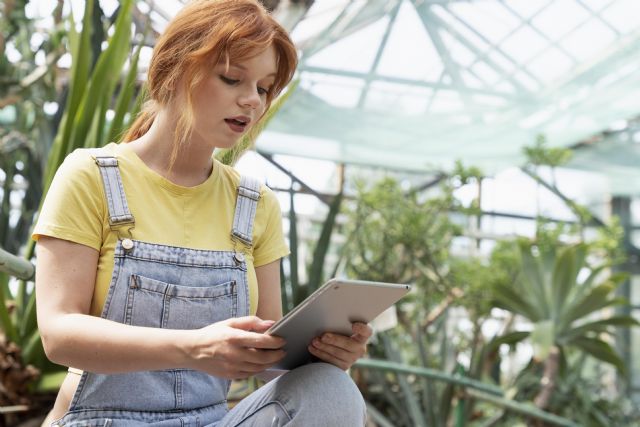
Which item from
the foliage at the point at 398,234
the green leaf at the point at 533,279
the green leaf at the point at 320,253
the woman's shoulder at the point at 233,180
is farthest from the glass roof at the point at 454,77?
the woman's shoulder at the point at 233,180

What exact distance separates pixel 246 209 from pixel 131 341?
1.17 ft

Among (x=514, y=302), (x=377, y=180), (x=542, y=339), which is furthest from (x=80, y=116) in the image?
(x=377, y=180)

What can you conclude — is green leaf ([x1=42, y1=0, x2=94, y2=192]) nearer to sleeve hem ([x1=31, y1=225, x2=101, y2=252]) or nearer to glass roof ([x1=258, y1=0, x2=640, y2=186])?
sleeve hem ([x1=31, y1=225, x2=101, y2=252])

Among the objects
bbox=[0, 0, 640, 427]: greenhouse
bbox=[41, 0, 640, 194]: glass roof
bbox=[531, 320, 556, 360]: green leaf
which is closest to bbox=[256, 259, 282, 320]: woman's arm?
bbox=[0, 0, 640, 427]: greenhouse

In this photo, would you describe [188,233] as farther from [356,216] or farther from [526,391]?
[526,391]

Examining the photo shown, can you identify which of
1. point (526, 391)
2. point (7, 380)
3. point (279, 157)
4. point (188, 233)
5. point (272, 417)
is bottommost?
point (526, 391)

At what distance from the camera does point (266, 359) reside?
97 cm

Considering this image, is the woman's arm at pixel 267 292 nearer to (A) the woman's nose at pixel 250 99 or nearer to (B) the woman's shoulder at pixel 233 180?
(B) the woman's shoulder at pixel 233 180

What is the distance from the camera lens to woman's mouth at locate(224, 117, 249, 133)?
114 centimetres

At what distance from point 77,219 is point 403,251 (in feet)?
12.5

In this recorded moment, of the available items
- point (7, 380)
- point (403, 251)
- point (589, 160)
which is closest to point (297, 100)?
point (403, 251)

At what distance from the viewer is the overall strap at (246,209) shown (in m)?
1.23

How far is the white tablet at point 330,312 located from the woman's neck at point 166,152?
1.06 ft

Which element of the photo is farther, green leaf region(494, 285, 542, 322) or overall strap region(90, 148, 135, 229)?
green leaf region(494, 285, 542, 322)
